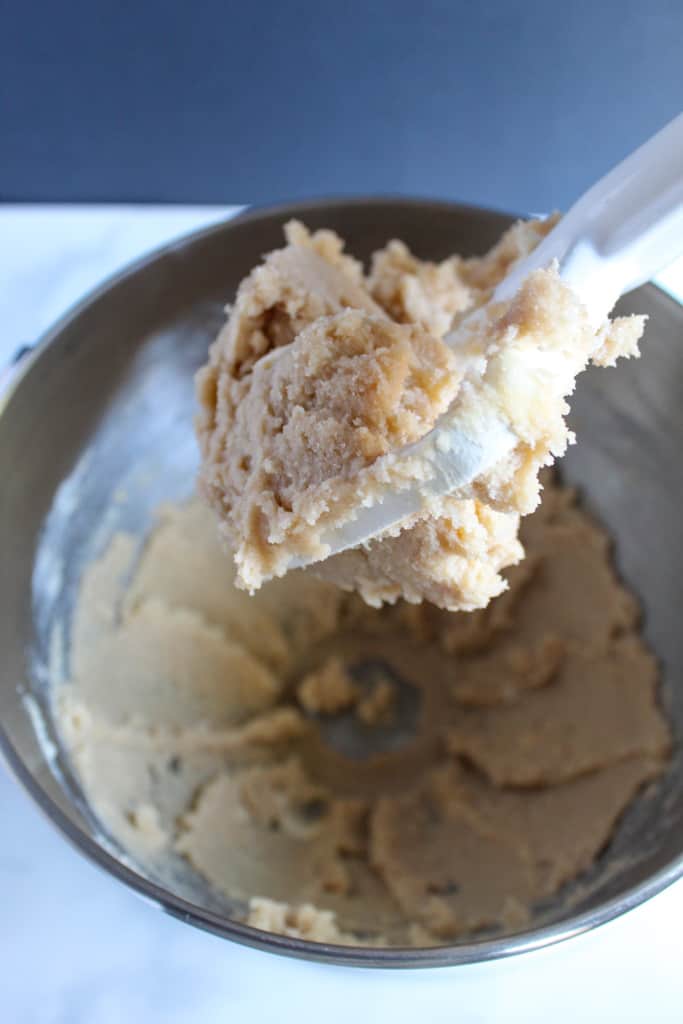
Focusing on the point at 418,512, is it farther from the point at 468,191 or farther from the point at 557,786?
the point at 468,191

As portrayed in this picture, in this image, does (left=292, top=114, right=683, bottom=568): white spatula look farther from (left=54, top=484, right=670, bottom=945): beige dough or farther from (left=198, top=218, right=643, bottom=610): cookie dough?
(left=54, top=484, right=670, bottom=945): beige dough

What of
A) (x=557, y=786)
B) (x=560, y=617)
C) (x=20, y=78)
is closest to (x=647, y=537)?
(x=560, y=617)

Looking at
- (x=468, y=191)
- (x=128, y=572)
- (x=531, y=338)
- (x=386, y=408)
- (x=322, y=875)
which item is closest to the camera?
(x=531, y=338)

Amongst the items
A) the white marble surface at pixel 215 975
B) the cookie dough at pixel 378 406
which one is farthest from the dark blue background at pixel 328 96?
the white marble surface at pixel 215 975

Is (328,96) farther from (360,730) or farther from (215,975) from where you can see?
(215,975)

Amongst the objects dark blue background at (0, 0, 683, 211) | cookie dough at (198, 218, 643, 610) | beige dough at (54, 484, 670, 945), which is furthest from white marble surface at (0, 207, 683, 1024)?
dark blue background at (0, 0, 683, 211)

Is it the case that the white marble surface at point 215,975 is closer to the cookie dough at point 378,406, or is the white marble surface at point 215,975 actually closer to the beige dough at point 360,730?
the beige dough at point 360,730
